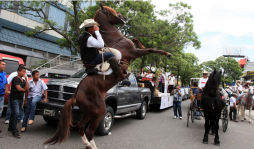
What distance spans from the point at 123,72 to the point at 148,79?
745 centimetres

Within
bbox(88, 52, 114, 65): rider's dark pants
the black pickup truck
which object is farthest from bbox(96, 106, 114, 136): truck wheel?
bbox(88, 52, 114, 65): rider's dark pants

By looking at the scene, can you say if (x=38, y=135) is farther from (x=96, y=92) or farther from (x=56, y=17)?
(x=56, y=17)

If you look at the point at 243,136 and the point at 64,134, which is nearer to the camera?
the point at 64,134

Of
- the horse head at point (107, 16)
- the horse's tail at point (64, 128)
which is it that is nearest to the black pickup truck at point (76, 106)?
the horse's tail at point (64, 128)

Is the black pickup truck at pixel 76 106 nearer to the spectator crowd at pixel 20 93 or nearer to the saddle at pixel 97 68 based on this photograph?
the spectator crowd at pixel 20 93

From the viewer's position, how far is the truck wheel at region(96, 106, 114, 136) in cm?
560

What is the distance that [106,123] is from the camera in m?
5.90

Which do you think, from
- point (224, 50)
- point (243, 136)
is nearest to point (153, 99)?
point (243, 136)

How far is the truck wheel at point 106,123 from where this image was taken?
5.60m

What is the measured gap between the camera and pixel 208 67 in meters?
53.3

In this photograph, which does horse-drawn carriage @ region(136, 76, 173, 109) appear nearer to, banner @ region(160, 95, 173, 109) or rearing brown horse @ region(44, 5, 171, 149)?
banner @ region(160, 95, 173, 109)

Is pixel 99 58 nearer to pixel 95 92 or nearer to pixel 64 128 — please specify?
pixel 95 92

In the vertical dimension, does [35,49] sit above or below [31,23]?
below

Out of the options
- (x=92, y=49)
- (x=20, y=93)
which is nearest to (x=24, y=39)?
(x=20, y=93)
